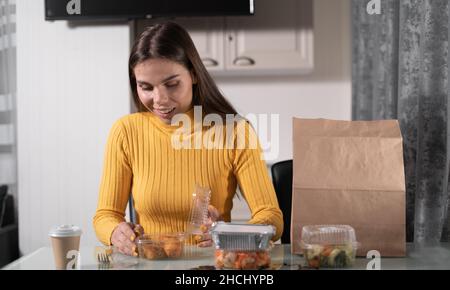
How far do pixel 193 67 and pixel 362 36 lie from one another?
120cm

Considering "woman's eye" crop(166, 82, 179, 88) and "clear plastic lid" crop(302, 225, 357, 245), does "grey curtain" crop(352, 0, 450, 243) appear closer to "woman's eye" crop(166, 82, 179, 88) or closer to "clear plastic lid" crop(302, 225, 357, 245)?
"clear plastic lid" crop(302, 225, 357, 245)

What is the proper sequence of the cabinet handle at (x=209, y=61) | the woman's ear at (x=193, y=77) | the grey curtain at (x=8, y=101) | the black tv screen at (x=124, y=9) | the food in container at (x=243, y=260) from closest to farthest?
the food in container at (x=243, y=260)
the woman's ear at (x=193, y=77)
the black tv screen at (x=124, y=9)
the cabinet handle at (x=209, y=61)
the grey curtain at (x=8, y=101)

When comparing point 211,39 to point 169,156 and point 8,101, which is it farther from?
point 169,156

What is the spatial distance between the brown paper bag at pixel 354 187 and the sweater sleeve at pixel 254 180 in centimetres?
26

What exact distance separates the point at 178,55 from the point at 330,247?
650 mm

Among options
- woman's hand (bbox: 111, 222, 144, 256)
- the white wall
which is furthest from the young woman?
the white wall

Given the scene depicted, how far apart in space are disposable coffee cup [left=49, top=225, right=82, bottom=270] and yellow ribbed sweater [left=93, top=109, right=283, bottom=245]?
1.25 ft

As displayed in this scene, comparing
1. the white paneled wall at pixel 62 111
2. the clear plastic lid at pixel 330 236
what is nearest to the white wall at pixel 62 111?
the white paneled wall at pixel 62 111

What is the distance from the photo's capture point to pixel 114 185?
1423 millimetres

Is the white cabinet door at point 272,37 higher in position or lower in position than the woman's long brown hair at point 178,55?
higher

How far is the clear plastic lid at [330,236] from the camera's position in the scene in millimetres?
967

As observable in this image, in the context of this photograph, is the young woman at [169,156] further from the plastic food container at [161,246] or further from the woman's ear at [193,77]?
the plastic food container at [161,246]

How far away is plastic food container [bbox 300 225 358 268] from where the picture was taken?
96 centimetres

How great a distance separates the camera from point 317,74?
3.03 metres
